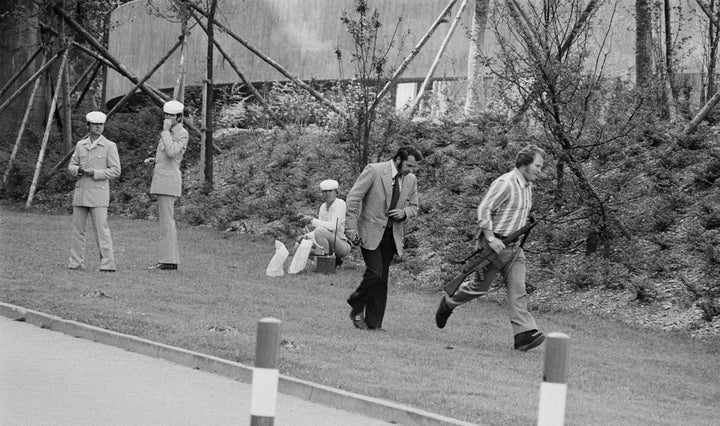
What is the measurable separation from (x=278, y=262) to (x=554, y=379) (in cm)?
1284

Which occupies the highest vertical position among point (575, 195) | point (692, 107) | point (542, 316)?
point (692, 107)

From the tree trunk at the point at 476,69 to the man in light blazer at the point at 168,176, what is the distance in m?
7.40

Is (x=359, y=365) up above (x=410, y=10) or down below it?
below

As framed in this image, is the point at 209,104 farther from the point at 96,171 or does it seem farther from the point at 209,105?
the point at 96,171

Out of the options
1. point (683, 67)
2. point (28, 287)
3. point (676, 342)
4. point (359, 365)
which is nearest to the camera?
point (359, 365)

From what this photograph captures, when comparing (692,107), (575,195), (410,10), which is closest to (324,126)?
(410,10)

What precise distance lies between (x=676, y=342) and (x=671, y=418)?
4627 mm

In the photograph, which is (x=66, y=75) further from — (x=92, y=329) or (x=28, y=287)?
(x=92, y=329)

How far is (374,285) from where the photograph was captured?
45.0 feet

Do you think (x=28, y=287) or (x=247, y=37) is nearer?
(x=28, y=287)

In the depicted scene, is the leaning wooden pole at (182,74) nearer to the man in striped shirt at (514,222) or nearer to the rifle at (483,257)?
the rifle at (483,257)

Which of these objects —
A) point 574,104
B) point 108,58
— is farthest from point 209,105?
point 574,104

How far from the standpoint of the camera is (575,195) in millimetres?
18203

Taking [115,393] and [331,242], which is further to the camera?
[331,242]
